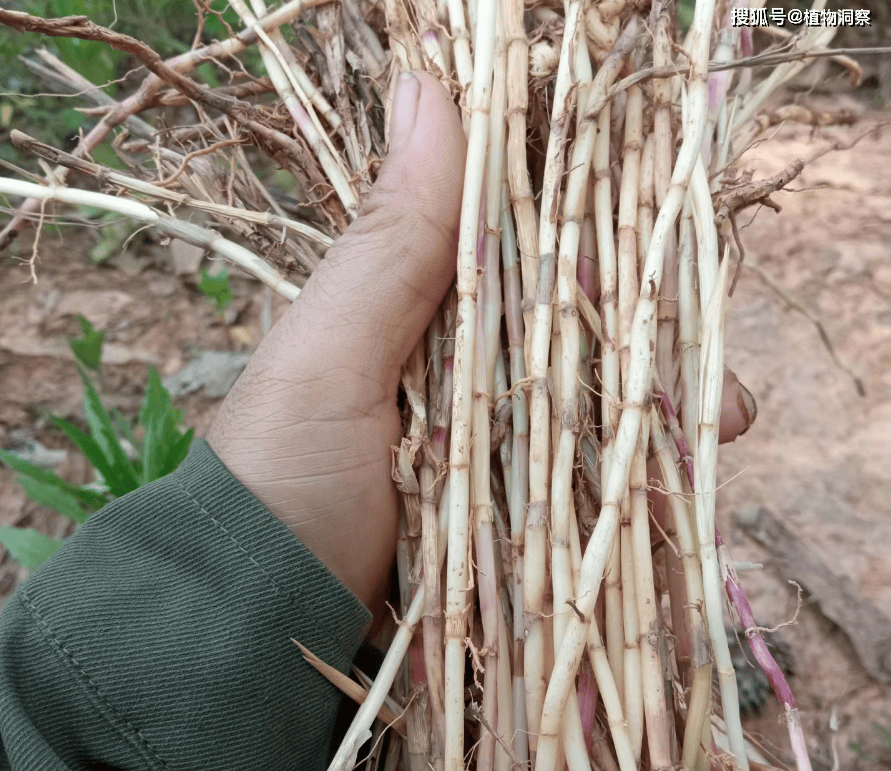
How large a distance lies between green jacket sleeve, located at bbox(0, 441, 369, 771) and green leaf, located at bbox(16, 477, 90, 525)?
657mm

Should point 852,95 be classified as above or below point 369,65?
above

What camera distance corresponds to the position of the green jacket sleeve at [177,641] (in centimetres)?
47

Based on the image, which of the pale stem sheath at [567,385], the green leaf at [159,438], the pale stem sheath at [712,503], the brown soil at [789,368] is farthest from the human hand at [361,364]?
the brown soil at [789,368]

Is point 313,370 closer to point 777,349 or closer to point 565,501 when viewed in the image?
point 565,501

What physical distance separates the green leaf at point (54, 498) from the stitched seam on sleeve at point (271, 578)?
0.70 m

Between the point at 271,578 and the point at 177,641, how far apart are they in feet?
0.25

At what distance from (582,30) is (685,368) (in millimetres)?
278

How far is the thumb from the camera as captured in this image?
55cm

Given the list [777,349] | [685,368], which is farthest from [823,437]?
[685,368]

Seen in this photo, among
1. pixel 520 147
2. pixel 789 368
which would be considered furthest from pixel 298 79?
pixel 789 368

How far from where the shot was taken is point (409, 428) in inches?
23.4

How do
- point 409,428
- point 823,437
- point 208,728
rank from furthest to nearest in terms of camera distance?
point 823,437 < point 409,428 < point 208,728

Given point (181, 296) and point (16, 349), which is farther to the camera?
point (181, 296)

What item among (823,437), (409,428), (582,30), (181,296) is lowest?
(823,437)
